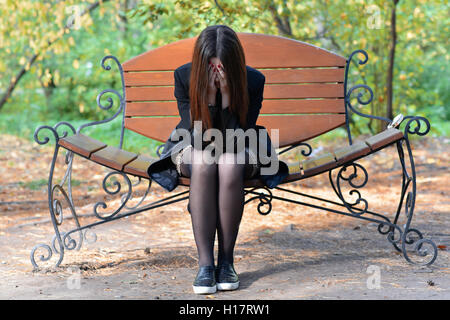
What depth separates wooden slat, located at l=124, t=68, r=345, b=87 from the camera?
344cm

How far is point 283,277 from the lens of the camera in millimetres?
2713

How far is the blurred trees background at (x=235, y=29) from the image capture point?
19.0 ft

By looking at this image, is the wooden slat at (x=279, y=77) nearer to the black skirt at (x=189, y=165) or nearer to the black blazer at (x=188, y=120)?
the black blazer at (x=188, y=120)

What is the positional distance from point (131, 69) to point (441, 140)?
18.2 feet

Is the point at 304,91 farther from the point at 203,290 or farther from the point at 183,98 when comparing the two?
the point at 203,290

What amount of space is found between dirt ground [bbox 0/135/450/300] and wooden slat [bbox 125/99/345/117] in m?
0.77

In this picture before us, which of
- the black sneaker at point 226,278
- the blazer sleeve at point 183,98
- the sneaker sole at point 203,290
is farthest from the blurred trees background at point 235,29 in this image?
the sneaker sole at point 203,290

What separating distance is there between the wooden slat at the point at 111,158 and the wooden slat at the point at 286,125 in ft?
1.71

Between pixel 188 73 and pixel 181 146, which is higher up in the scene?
pixel 188 73

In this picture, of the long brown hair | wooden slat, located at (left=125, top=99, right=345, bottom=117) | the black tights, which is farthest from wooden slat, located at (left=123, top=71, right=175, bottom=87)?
the black tights

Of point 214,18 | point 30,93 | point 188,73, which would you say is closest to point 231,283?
point 188,73

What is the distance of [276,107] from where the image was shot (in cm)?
349

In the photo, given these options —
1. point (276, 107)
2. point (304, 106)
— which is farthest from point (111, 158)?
point (304, 106)
